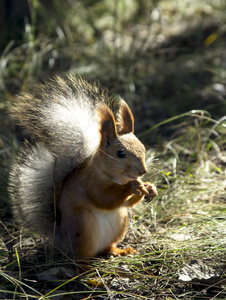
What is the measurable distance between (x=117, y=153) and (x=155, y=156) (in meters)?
0.98

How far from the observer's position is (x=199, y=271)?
6.19 feet

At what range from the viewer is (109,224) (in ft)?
6.77

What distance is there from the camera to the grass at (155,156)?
193 centimetres

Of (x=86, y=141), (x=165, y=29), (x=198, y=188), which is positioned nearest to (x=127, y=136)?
(x=86, y=141)

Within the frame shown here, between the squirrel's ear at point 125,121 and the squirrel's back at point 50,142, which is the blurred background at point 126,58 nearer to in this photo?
the squirrel's back at point 50,142

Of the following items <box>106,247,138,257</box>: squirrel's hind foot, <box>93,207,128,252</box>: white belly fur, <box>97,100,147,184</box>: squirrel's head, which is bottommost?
<box>106,247,138,257</box>: squirrel's hind foot

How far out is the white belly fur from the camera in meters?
2.03

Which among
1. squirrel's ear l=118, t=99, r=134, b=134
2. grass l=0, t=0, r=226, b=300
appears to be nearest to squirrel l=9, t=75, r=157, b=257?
squirrel's ear l=118, t=99, r=134, b=134

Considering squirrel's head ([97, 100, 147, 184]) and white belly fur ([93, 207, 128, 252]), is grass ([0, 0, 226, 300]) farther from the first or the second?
squirrel's head ([97, 100, 147, 184])

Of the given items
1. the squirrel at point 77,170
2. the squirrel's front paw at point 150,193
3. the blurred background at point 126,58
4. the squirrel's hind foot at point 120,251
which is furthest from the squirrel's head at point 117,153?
the blurred background at point 126,58

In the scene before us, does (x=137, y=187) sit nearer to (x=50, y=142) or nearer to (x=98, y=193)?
(x=98, y=193)

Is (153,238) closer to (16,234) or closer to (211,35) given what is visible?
(16,234)

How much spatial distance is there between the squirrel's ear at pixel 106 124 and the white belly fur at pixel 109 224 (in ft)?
1.13

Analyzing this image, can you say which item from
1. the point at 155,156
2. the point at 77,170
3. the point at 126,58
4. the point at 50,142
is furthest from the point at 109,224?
the point at 126,58
